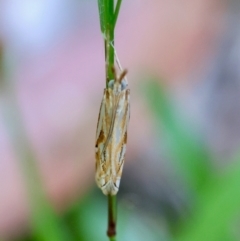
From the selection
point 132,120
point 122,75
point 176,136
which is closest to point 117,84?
point 122,75

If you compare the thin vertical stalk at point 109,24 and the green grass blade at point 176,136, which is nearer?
the thin vertical stalk at point 109,24

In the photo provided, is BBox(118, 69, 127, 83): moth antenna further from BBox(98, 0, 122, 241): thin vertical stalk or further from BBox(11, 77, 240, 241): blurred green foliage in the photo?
BBox(11, 77, 240, 241): blurred green foliage

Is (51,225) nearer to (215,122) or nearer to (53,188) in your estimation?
(53,188)

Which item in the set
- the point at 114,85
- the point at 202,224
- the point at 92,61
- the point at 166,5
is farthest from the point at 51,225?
the point at 166,5

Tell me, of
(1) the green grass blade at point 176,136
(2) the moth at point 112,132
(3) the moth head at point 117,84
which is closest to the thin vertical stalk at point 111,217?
(2) the moth at point 112,132

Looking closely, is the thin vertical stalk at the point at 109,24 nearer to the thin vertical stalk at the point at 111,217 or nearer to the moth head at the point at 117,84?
the moth head at the point at 117,84
